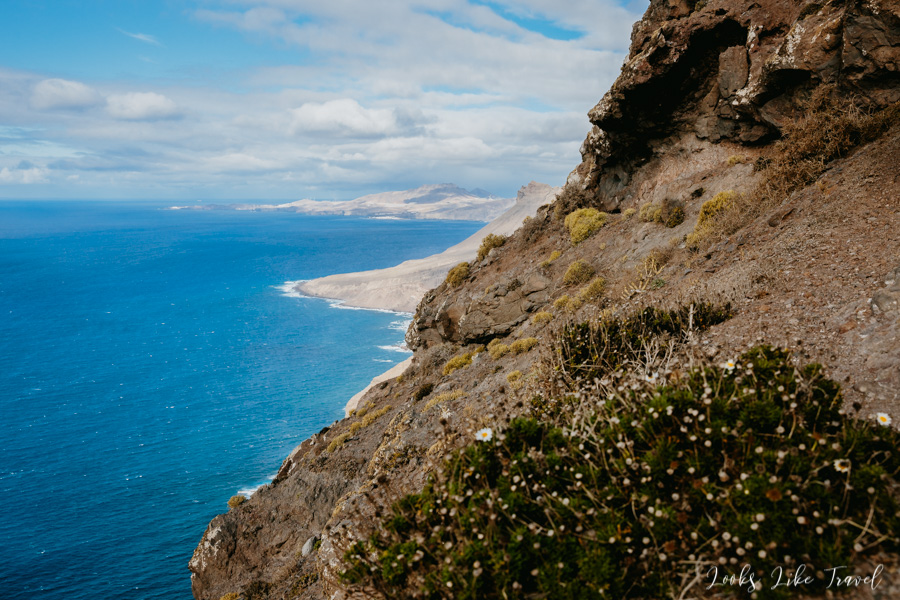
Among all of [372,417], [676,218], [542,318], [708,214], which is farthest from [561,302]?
[372,417]

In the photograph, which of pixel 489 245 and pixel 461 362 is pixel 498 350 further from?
pixel 489 245

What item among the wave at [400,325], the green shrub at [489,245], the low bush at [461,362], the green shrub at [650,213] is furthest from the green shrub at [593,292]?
the wave at [400,325]

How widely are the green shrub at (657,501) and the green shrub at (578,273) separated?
14.8 meters

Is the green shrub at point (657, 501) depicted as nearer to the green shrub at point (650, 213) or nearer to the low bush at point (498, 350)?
the low bush at point (498, 350)

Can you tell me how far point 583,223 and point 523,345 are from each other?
369 inches

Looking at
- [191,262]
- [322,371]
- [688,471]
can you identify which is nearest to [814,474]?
[688,471]

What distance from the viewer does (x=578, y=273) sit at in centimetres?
2025

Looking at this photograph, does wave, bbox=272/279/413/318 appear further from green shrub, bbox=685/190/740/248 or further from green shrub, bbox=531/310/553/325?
green shrub, bbox=685/190/740/248

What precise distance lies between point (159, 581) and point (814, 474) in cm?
3833

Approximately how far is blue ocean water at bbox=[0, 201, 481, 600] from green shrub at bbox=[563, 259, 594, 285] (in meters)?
30.1

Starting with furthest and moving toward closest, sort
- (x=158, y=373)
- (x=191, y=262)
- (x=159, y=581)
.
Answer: (x=191, y=262) < (x=158, y=373) < (x=159, y=581)

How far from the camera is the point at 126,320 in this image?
9681cm

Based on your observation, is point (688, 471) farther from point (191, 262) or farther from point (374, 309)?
point (191, 262)

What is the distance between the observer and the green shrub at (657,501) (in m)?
3.89
